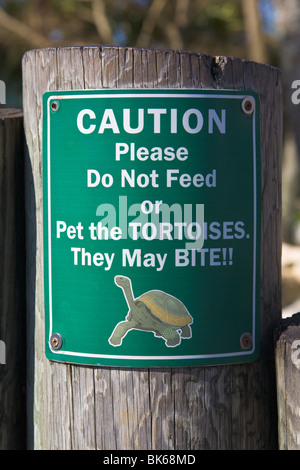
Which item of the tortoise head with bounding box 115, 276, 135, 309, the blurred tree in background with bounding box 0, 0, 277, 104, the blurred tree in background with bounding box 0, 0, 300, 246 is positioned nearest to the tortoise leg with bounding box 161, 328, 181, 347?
the tortoise head with bounding box 115, 276, 135, 309

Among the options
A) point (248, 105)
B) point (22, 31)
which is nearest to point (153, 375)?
point (248, 105)

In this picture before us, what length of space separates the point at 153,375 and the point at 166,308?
199mm

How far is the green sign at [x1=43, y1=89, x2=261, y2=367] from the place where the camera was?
5.92ft

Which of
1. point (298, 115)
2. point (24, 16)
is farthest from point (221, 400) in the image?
point (24, 16)

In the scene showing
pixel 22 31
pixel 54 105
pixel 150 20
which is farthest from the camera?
pixel 150 20

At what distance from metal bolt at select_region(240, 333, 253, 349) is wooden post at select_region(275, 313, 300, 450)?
0.27 feet

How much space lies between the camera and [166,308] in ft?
5.93

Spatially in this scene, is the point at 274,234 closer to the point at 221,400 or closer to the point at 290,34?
the point at 221,400

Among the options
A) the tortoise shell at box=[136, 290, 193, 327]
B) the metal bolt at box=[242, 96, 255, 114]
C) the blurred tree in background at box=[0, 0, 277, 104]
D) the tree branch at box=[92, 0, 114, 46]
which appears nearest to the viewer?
the tortoise shell at box=[136, 290, 193, 327]

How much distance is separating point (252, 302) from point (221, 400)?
302mm

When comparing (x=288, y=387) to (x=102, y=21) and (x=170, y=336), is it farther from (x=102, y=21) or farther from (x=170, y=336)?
(x=102, y=21)

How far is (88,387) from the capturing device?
1.88 meters

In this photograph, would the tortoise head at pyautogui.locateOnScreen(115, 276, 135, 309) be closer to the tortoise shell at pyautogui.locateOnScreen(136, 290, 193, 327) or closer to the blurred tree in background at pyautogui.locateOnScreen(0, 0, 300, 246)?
the tortoise shell at pyautogui.locateOnScreen(136, 290, 193, 327)

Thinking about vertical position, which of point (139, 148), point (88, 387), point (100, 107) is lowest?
point (88, 387)
